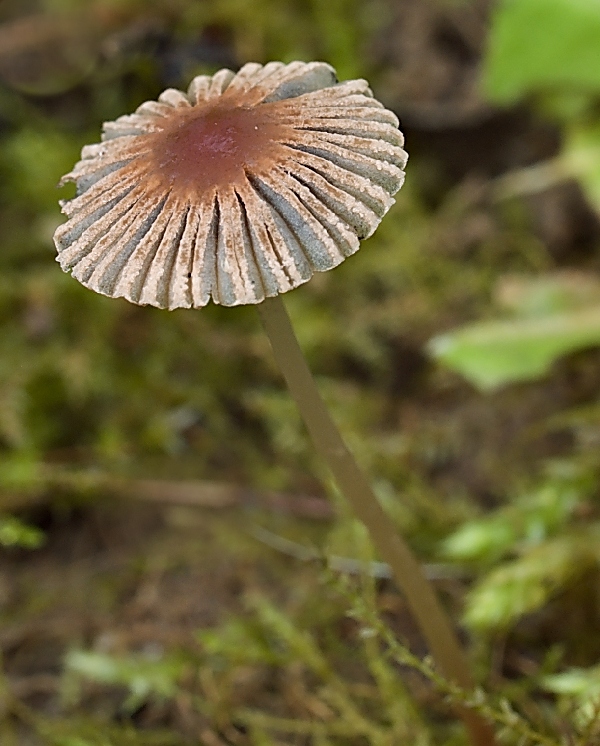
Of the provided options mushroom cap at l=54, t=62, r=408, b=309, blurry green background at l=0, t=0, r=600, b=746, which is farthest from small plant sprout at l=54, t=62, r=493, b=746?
blurry green background at l=0, t=0, r=600, b=746

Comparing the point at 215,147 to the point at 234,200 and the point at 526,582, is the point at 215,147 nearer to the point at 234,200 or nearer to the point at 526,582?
the point at 234,200

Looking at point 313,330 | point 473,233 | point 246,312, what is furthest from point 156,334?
point 473,233

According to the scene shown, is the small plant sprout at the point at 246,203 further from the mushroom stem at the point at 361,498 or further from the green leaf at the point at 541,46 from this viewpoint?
the green leaf at the point at 541,46

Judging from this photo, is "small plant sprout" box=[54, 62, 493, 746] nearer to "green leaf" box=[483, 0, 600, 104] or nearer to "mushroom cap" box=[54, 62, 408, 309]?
"mushroom cap" box=[54, 62, 408, 309]

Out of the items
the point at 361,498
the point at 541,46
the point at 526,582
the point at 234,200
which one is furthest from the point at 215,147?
the point at 541,46

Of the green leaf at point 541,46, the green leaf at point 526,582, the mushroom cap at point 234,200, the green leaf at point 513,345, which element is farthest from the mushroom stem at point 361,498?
the green leaf at point 541,46
